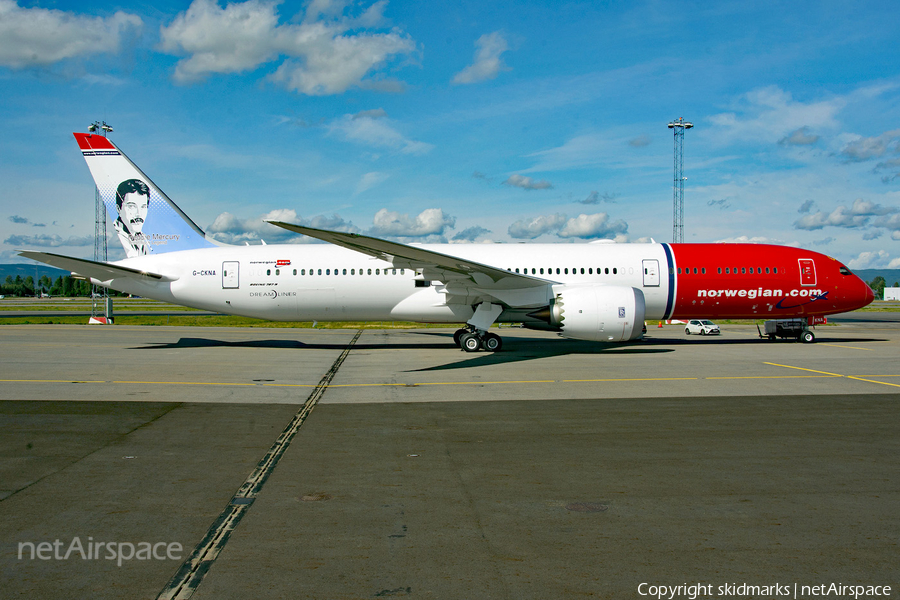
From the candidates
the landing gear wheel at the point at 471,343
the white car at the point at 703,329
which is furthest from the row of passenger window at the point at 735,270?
the white car at the point at 703,329

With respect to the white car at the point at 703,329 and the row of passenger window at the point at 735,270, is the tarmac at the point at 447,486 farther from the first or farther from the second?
the white car at the point at 703,329

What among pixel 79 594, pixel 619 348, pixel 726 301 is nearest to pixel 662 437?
pixel 79 594

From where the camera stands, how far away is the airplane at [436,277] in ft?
64.6

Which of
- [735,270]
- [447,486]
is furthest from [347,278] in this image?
[447,486]

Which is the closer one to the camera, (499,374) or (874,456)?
(874,456)

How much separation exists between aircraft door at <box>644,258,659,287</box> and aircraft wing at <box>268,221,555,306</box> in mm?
3566

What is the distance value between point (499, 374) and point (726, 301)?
428 inches

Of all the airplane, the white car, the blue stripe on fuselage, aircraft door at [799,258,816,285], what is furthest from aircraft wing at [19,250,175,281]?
the white car

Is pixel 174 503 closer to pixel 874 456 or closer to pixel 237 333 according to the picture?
pixel 874 456

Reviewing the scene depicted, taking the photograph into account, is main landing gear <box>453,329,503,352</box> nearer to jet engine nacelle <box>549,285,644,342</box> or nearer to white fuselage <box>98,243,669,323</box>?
white fuselage <box>98,243,669,323</box>

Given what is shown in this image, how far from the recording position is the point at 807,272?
20.8 m

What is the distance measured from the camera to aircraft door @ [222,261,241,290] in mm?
20891

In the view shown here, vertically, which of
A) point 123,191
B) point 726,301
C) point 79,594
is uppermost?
point 123,191

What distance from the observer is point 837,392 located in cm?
1173
